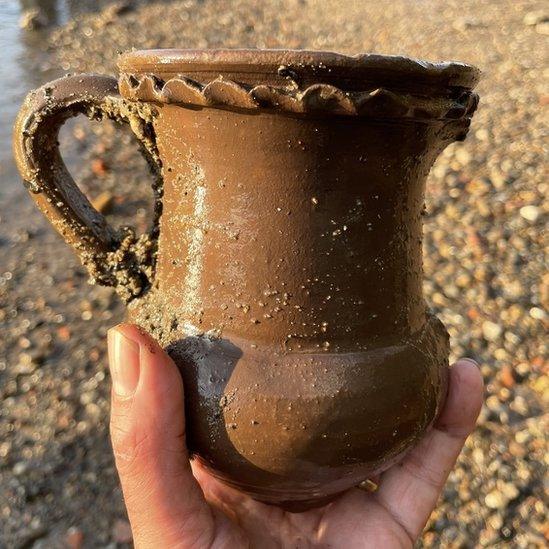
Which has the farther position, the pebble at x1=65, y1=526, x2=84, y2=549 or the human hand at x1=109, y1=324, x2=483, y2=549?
the pebble at x1=65, y1=526, x2=84, y2=549

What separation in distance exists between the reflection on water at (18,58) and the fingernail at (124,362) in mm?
4741

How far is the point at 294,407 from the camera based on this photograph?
4.45 ft

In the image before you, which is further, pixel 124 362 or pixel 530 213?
pixel 530 213

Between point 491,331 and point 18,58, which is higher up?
point 491,331

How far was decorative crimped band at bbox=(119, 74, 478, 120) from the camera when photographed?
1.19 m

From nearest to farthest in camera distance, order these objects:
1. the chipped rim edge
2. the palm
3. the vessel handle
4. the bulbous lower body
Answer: the chipped rim edge, the bulbous lower body, the vessel handle, the palm

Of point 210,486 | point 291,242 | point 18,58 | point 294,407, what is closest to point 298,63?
point 291,242

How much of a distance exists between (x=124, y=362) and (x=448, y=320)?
8.77 ft

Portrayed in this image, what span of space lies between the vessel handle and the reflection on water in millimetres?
4375

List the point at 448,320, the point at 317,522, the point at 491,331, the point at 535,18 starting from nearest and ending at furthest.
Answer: the point at 317,522, the point at 491,331, the point at 448,320, the point at 535,18

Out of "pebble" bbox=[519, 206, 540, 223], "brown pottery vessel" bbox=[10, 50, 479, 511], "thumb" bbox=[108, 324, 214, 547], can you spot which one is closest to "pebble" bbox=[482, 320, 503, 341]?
"pebble" bbox=[519, 206, 540, 223]

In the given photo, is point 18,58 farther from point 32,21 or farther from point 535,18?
point 535,18

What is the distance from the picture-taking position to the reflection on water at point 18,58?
656 cm

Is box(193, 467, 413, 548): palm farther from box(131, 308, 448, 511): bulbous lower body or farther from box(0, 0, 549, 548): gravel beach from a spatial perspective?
box(0, 0, 549, 548): gravel beach
